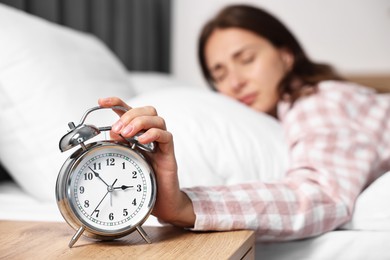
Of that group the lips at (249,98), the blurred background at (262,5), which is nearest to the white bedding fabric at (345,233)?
the lips at (249,98)

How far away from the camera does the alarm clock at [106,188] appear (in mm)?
742

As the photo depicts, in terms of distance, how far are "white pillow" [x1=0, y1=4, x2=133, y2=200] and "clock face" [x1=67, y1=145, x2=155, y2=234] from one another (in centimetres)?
40

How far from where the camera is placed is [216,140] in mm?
1182

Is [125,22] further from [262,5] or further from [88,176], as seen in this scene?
[88,176]

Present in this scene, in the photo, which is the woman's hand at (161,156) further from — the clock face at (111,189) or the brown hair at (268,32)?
the brown hair at (268,32)

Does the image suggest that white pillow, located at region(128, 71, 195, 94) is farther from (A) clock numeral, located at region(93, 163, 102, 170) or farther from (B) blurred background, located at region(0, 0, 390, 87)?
(A) clock numeral, located at region(93, 163, 102, 170)

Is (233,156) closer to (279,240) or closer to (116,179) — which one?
(279,240)

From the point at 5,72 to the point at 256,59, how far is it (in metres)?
0.76

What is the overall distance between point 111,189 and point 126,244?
0.08 meters

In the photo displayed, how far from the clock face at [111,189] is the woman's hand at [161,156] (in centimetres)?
3

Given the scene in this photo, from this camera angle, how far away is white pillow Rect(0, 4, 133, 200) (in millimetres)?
1152

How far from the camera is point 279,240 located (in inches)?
38.3

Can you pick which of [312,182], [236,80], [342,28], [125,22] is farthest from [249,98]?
[342,28]

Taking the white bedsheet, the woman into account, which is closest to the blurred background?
the woman
